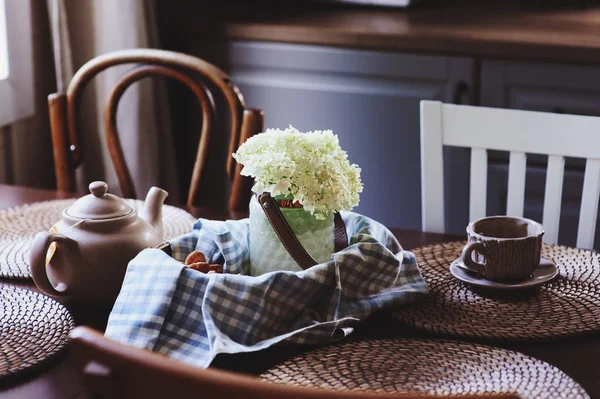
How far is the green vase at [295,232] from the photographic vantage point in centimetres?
109

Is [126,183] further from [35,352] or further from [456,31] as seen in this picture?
[456,31]

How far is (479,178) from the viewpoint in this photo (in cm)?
154

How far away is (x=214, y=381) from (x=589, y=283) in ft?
2.28

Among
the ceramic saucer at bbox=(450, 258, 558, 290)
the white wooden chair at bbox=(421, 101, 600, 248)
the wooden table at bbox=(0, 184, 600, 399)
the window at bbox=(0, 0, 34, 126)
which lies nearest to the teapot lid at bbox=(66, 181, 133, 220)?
the wooden table at bbox=(0, 184, 600, 399)

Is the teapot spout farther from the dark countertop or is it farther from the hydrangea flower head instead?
the dark countertop

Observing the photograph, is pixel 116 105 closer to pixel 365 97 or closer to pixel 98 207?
pixel 98 207

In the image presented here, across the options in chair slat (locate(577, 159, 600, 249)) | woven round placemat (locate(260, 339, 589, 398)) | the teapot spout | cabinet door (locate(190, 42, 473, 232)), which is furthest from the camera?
cabinet door (locate(190, 42, 473, 232))

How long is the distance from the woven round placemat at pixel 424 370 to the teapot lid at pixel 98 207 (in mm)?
305

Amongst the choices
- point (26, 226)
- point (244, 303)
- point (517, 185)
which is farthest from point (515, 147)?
point (26, 226)

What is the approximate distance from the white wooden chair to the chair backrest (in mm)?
915

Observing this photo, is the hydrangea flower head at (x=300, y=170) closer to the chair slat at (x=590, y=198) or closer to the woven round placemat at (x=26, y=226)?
the woven round placemat at (x=26, y=226)

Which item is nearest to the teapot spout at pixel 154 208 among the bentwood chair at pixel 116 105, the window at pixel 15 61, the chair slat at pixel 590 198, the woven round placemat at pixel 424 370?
the woven round placemat at pixel 424 370

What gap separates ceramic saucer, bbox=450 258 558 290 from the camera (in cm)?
113

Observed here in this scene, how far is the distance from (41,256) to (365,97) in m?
1.36
